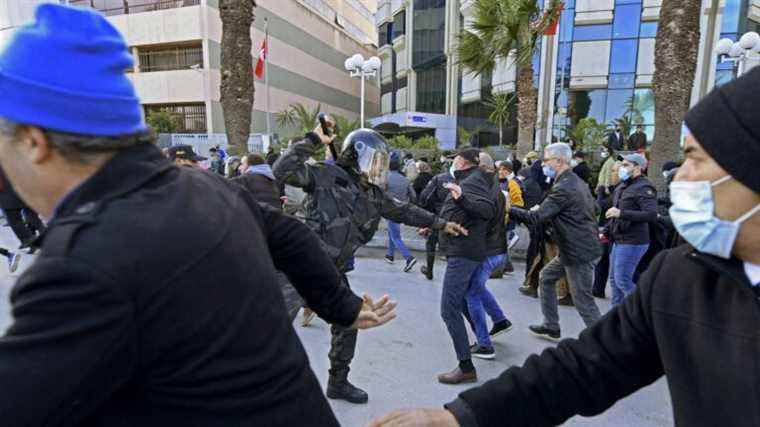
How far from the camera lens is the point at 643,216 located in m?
4.20

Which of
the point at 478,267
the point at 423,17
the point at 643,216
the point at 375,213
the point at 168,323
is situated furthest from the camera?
the point at 423,17

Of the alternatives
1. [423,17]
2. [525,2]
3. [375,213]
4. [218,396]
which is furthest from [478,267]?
[423,17]

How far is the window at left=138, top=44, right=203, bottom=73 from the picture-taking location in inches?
1078

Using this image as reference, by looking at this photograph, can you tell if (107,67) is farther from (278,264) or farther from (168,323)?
(278,264)

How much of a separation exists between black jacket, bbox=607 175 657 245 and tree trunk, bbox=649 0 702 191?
304 cm

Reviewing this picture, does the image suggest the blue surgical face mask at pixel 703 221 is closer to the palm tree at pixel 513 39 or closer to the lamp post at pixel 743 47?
the palm tree at pixel 513 39

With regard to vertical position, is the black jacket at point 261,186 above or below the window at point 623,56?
below

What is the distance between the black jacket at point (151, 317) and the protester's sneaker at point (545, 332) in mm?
3796

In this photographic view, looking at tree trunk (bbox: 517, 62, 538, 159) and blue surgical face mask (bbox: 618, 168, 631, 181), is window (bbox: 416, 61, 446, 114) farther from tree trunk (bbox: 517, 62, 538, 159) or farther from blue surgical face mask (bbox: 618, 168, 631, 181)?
blue surgical face mask (bbox: 618, 168, 631, 181)

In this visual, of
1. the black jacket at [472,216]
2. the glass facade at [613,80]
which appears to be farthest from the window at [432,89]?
the black jacket at [472,216]

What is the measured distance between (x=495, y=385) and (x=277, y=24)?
116ft

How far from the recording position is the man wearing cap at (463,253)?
11.7ft

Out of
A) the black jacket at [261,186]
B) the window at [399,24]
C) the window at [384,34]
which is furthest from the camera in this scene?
the window at [384,34]

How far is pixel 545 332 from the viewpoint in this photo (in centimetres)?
438
